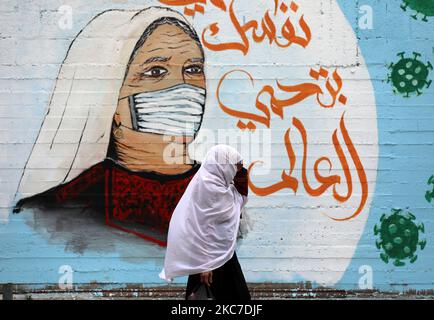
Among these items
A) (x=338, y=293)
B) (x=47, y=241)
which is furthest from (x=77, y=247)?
(x=338, y=293)

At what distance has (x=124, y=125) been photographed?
777 cm

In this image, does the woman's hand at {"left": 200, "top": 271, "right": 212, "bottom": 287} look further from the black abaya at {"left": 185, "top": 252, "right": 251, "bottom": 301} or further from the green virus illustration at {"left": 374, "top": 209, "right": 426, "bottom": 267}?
the green virus illustration at {"left": 374, "top": 209, "right": 426, "bottom": 267}

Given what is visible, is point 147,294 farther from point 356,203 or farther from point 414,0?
point 414,0

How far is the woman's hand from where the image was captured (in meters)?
5.98

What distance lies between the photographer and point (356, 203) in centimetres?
771

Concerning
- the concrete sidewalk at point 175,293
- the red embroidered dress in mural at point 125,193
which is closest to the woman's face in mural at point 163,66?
the red embroidered dress in mural at point 125,193

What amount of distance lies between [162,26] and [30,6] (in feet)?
3.67

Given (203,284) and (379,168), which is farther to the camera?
(379,168)

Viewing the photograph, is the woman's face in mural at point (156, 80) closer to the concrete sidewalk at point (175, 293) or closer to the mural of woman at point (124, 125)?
the mural of woman at point (124, 125)

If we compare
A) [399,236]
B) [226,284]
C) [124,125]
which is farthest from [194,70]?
[226,284]

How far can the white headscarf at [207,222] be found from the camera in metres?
6.02

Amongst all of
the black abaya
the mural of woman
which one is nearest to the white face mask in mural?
the mural of woman

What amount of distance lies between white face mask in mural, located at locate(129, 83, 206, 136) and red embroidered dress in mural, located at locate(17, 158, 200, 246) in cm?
35

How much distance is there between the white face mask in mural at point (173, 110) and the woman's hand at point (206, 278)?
200 centimetres
